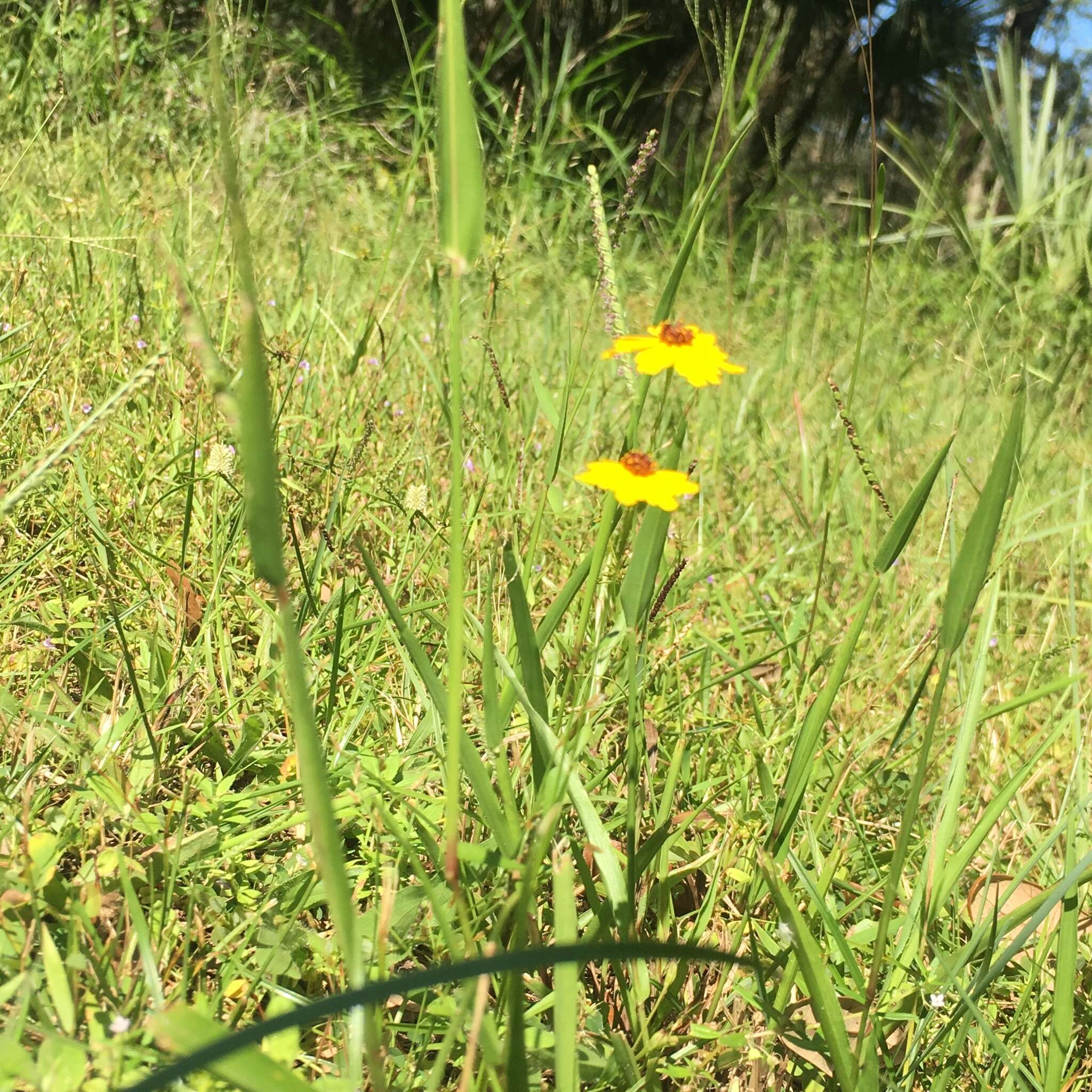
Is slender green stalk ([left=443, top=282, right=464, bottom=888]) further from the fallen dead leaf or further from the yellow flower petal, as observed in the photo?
the fallen dead leaf

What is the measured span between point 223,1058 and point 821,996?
38cm

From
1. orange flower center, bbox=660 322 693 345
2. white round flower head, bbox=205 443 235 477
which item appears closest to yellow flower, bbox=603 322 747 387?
orange flower center, bbox=660 322 693 345

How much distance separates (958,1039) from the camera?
647 millimetres

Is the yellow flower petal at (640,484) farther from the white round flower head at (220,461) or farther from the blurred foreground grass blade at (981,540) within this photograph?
the white round flower head at (220,461)

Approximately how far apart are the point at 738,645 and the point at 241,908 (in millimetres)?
751

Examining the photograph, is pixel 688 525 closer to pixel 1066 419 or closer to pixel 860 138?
pixel 1066 419

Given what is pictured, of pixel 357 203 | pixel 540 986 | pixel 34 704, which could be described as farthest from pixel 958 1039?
pixel 357 203

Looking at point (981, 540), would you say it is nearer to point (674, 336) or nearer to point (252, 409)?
point (674, 336)

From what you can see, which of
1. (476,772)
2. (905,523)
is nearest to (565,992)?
(476,772)

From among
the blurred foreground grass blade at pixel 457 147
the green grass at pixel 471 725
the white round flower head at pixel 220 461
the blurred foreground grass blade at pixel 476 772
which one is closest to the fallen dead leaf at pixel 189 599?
the green grass at pixel 471 725

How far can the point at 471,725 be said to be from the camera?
94 centimetres

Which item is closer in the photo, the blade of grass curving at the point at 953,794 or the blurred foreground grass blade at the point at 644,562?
the blurred foreground grass blade at the point at 644,562

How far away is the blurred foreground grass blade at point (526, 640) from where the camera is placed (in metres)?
0.57

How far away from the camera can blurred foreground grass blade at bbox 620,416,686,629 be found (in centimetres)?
58
